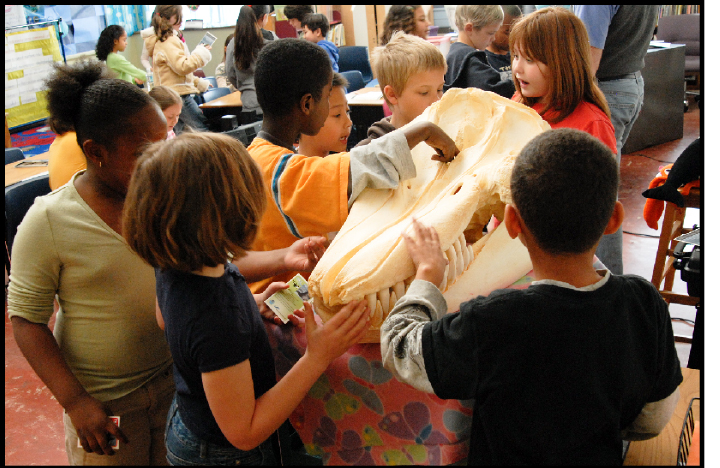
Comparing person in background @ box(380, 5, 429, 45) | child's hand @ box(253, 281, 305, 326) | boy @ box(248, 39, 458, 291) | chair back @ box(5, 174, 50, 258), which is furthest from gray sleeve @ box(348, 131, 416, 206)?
person in background @ box(380, 5, 429, 45)

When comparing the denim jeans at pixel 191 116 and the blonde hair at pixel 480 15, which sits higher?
the blonde hair at pixel 480 15

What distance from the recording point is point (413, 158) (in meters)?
1.63

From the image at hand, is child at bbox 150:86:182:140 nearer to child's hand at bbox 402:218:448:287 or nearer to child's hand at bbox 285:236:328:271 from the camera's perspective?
child's hand at bbox 285:236:328:271

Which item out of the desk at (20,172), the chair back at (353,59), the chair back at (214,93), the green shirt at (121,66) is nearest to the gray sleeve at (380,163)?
the desk at (20,172)

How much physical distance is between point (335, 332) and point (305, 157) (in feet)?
1.85

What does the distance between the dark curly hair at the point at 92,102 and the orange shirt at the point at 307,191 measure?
0.38m

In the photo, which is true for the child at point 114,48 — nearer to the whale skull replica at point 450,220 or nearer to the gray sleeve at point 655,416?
the whale skull replica at point 450,220

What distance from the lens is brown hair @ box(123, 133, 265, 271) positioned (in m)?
1.08

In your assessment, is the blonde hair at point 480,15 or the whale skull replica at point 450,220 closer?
the whale skull replica at point 450,220

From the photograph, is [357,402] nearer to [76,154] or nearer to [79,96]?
[79,96]

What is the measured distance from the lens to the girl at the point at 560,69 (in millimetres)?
2000

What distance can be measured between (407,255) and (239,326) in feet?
1.31

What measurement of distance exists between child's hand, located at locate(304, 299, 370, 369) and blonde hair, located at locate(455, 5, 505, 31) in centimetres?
265

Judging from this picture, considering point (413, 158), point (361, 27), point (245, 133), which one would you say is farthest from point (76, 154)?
point (361, 27)
